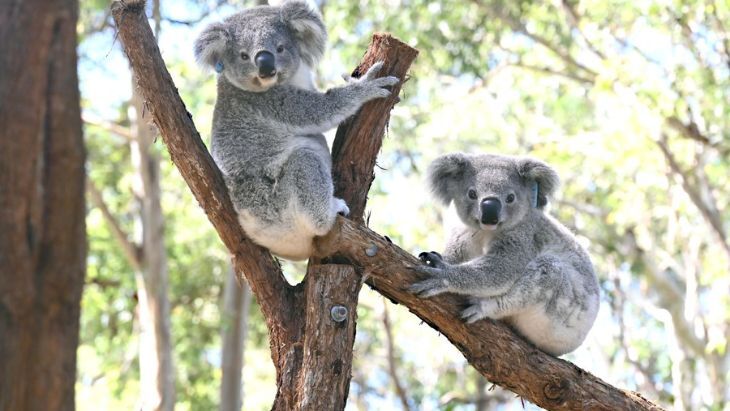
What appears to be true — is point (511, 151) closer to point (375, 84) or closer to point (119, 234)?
point (119, 234)

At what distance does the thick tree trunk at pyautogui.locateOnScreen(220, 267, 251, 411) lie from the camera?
10.1 meters

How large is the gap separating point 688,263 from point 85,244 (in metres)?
12.4

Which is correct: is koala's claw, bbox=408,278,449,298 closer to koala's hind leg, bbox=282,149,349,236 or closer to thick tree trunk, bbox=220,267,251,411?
koala's hind leg, bbox=282,149,349,236

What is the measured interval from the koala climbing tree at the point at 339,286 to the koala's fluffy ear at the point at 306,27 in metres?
0.53

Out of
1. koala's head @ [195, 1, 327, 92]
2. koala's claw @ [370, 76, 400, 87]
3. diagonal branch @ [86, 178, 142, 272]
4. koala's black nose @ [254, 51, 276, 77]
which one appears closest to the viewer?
koala's claw @ [370, 76, 400, 87]

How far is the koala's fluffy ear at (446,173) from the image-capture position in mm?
5176

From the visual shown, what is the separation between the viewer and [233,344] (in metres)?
10.7

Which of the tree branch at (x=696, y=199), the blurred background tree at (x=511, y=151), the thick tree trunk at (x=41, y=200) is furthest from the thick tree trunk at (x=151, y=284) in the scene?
the thick tree trunk at (x=41, y=200)

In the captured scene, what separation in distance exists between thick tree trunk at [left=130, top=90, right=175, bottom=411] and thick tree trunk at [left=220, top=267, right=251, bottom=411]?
66cm

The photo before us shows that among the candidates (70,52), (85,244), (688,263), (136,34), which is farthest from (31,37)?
(688,263)

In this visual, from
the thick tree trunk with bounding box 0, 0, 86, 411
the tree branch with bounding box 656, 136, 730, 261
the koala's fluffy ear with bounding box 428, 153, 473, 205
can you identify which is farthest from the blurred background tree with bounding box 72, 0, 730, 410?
the thick tree trunk with bounding box 0, 0, 86, 411

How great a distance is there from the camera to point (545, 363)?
4535 mm

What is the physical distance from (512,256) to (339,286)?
3.23ft

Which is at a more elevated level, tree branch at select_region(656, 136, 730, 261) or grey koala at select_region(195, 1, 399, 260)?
tree branch at select_region(656, 136, 730, 261)
